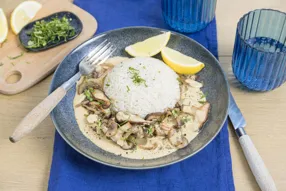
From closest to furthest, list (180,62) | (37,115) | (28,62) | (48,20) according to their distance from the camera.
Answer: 1. (37,115)
2. (180,62)
3. (28,62)
4. (48,20)

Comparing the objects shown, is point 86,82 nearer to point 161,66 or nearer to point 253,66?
point 161,66

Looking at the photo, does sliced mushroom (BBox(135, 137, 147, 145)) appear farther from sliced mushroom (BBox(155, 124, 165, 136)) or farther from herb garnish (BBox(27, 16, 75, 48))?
herb garnish (BBox(27, 16, 75, 48))

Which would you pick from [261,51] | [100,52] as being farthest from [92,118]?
[261,51]

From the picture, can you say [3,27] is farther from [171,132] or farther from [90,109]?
[171,132]

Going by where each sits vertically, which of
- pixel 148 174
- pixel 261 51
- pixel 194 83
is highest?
pixel 261 51

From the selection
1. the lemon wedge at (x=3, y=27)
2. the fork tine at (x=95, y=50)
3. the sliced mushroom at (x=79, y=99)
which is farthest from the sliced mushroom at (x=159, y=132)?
the lemon wedge at (x=3, y=27)

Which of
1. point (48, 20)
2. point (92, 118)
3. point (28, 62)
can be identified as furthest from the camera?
point (48, 20)
